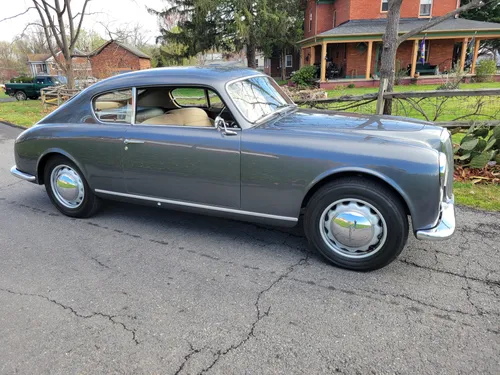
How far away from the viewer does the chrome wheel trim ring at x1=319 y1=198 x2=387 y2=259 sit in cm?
304

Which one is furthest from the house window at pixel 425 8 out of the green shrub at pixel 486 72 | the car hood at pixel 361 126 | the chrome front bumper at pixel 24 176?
the chrome front bumper at pixel 24 176

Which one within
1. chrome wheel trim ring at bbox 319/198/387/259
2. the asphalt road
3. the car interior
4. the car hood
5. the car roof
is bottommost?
the asphalt road

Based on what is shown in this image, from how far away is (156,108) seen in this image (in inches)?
167

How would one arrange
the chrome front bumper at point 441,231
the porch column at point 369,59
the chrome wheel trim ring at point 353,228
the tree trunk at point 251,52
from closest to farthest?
1. the chrome front bumper at point 441,231
2. the chrome wheel trim ring at point 353,228
3. the porch column at point 369,59
4. the tree trunk at point 251,52

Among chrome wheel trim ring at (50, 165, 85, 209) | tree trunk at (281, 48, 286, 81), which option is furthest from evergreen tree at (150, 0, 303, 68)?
chrome wheel trim ring at (50, 165, 85, 209)

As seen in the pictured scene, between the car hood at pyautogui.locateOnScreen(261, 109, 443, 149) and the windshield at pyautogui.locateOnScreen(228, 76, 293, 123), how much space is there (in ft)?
0.56

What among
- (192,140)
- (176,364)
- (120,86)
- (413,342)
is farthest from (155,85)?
(413,342)

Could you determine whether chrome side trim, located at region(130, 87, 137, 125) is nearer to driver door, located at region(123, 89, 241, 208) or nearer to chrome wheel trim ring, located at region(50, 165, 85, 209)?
driver door, located at region(123, 89, 241, 208)

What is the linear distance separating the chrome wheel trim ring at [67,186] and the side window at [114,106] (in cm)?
78

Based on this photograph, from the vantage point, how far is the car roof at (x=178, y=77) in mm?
3619

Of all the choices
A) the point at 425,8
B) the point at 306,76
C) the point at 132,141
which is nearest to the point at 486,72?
the point at 425,8

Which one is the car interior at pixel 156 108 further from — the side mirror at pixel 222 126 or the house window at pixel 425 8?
the house window at pixel 425 8

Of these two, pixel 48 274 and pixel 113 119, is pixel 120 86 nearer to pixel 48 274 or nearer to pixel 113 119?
pixel 113 119

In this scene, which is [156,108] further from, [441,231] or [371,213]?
[441,231]
